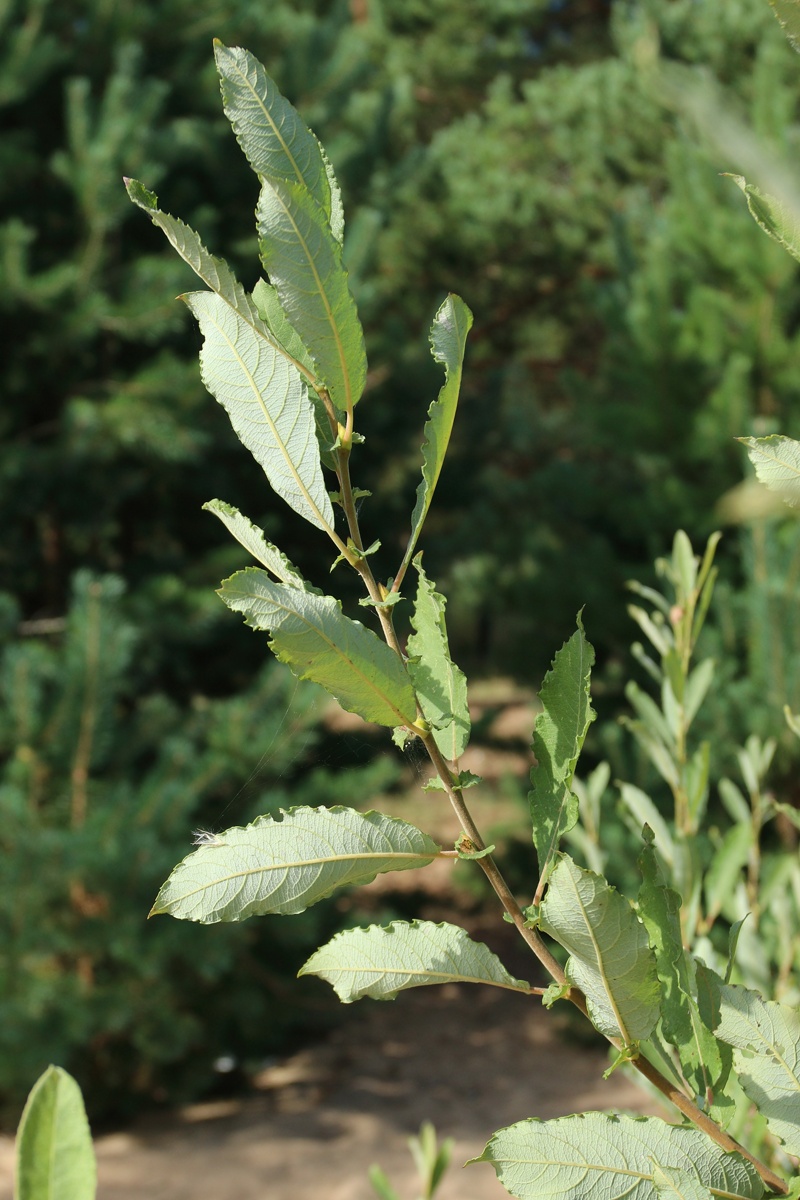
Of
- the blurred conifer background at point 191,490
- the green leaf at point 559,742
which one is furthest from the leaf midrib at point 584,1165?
the blurred conifer background at point 191,490

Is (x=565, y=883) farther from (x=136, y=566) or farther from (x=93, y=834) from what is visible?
(x=136, y=566)

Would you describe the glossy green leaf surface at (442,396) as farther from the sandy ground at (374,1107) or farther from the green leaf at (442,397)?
the sandy ground at (374,1107)

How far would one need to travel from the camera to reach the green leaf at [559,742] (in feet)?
1.53

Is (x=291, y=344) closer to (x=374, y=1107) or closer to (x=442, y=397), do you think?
(x=442, y=397)

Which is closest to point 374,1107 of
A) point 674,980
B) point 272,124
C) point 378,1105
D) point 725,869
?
point 378,1105

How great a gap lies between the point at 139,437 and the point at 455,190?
353 centimetres

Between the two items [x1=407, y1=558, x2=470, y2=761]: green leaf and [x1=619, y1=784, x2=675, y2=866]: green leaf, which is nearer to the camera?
[x1=407, y1=558, x2=470, y2=761]: green leaf

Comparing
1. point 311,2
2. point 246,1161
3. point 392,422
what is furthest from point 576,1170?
point 311,2

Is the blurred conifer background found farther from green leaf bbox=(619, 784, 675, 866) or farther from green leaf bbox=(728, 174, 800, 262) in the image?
green leaf bbox=(728, 174, 800, 262)

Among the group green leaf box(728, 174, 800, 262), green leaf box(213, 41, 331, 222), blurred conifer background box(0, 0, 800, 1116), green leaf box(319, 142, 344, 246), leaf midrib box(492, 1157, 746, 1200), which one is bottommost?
blurred conifer background box(0, 0, 800, 1116)

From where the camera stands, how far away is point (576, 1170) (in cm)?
45

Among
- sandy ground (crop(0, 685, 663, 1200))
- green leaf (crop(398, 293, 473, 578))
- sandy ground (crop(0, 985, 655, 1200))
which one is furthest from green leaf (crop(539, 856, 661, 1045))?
sandy ground (crop(0, 985, 655, 1200))

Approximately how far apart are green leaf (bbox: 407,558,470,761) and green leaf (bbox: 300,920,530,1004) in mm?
77

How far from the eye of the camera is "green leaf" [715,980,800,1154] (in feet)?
1.47
